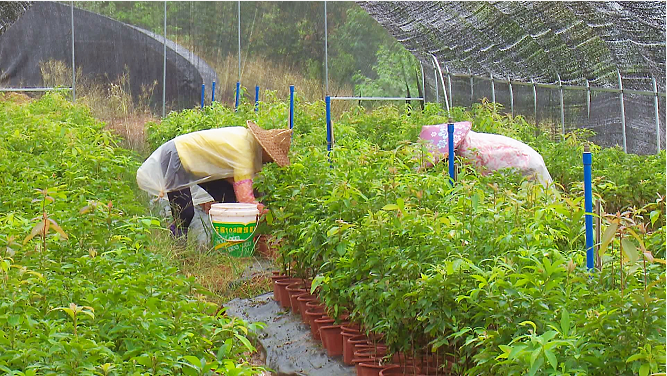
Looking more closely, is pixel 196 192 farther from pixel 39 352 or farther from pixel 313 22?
pixel 313 22

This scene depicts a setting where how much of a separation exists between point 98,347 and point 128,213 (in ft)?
8.37

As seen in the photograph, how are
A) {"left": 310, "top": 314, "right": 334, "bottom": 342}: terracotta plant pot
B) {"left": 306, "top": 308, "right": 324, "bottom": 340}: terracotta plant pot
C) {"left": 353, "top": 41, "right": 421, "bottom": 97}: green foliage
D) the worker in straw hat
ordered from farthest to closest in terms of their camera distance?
{"left": 353, "top": 41, "right": 421, "bottom": 97}: green foliage, the worker in straw hat, {"left": 306, "top": 308, "right": 324, "bottom": 340}: terracotta plant pot, {"left": 310, "top": 314, "right": 334, "bottom": 342}: terracotta plant pot

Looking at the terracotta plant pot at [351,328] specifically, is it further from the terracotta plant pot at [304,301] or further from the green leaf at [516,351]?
the green leaf at [516,351]

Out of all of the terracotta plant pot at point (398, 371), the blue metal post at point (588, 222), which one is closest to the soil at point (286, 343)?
the terracotta plant pot at point (398, 371)

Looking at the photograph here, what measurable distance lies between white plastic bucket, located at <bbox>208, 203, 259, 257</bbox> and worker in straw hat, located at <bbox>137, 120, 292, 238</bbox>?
31 cm

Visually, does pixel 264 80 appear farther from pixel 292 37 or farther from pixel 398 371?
pixel 398 371

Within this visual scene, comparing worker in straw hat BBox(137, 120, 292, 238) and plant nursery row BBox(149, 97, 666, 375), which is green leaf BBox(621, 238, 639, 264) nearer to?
plant nursery row BBox(149, 97, 666, 375)

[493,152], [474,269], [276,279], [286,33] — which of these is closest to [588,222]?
[474,269]

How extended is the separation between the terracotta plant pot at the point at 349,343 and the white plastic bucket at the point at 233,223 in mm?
2335

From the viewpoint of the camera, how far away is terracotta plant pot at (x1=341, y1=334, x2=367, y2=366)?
4.49 metres

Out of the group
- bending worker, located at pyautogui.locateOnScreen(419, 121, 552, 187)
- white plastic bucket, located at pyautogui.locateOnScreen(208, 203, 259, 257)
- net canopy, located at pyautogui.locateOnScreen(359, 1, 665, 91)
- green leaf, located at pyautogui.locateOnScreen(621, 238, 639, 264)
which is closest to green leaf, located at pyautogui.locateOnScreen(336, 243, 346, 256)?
green leaf, located at pyautogui.locateOnScreen(621, 238, 639, 264)

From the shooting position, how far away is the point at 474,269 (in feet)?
10.6

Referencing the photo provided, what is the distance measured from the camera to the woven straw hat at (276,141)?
682 cm

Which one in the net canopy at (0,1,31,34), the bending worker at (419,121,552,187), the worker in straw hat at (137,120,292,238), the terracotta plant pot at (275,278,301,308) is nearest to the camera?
the terracotta plant pot at (275,278,301,308)
